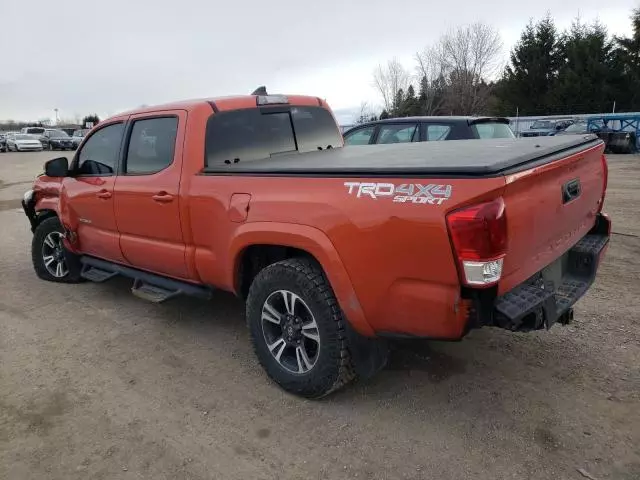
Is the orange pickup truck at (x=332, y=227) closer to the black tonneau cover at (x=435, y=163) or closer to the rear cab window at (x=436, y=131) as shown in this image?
the black tonneau cover at (x=435, y=163)

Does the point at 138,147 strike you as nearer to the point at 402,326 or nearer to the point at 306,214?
the point at 306,214

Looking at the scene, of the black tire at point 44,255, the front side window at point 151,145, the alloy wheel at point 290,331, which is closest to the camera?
the alloy wheel at point 290,331

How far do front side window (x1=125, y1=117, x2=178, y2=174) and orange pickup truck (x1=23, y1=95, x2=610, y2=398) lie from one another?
0.02m

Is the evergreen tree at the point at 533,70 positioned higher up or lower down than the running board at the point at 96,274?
higher up

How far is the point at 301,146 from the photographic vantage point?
4.46 m

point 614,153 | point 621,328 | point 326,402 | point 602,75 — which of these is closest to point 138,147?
point 326,402

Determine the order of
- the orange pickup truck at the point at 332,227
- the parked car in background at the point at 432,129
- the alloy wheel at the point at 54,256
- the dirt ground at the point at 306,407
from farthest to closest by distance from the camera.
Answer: the parked car in background at the point at 432,129, the alloy wheel at the point at 54,256, the dirt ground at the point at 306,407, the orange pickup truck at the point at 332,227

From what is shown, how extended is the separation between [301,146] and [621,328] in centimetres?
298

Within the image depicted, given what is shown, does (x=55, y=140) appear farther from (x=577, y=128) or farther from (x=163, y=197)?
(x=163, y=197)

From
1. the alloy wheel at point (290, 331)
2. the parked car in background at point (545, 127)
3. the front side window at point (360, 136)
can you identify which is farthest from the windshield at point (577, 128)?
the alloy wheel at point (290, 331)

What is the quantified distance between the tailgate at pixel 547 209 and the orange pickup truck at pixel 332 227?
13 millimetres

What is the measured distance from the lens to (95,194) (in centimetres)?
467

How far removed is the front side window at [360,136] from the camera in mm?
8625

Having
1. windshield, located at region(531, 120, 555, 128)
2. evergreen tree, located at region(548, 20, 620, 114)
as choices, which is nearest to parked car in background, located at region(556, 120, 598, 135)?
windshield, located at region(531, 120, 555, 128)
